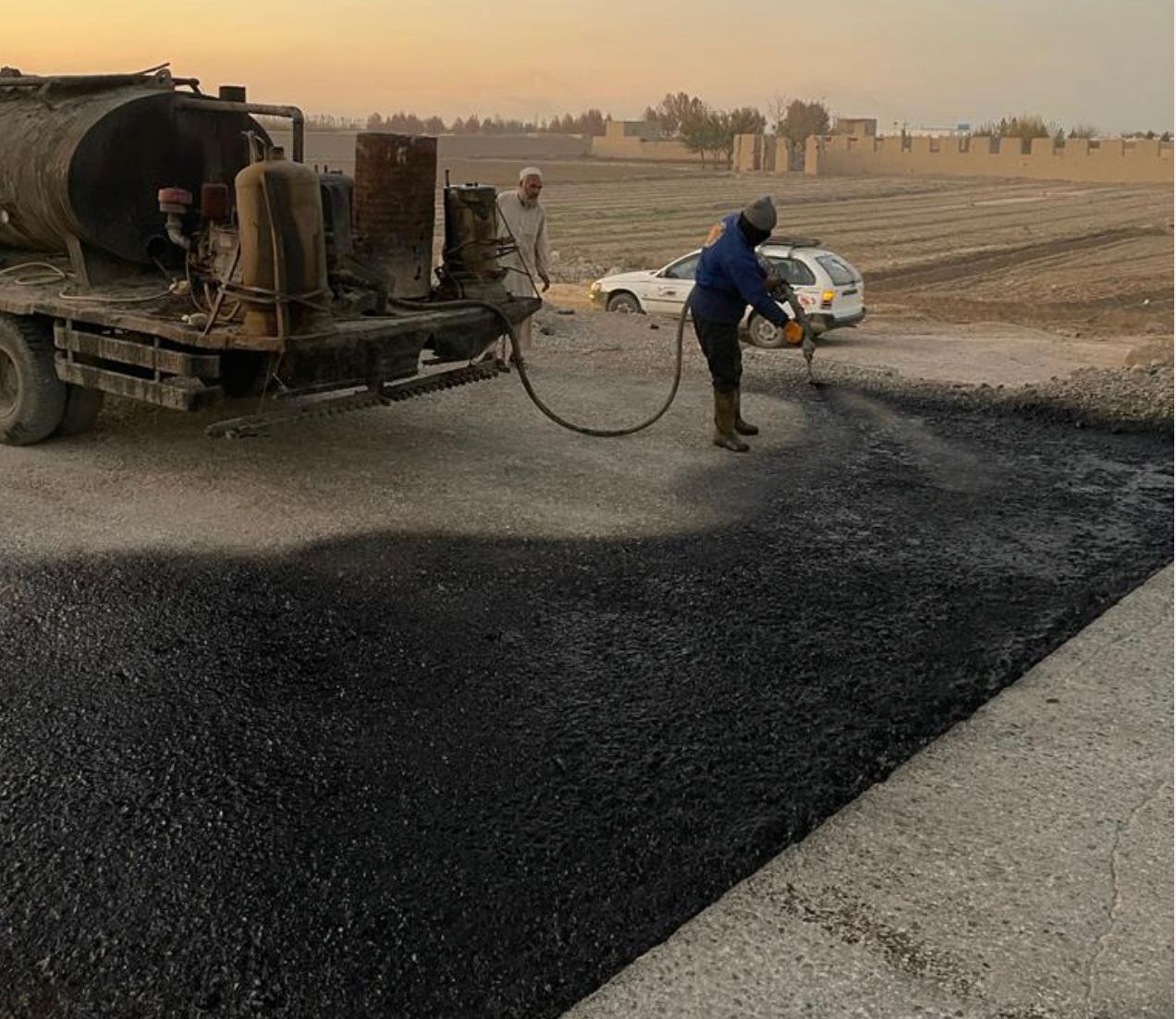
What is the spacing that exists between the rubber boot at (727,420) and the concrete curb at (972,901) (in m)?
4.12

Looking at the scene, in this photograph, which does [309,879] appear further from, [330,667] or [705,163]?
[705,163]

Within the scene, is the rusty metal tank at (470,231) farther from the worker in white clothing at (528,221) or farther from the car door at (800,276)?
the car door at (800,276)

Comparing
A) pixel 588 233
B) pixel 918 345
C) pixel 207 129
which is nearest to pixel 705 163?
pixel 588 233

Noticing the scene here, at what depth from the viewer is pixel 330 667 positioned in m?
4.88

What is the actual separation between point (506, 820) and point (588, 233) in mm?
35630

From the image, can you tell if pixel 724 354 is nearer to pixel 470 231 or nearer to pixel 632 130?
pixel 470 231

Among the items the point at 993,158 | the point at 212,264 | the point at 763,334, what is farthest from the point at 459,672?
the point at 993,158

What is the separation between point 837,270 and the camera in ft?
53.6

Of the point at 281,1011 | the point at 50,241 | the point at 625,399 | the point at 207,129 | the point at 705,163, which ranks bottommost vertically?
the point at 281,1011

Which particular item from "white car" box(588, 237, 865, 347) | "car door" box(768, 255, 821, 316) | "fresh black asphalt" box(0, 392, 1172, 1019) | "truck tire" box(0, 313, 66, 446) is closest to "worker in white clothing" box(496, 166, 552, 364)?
"truck tire" box(0, 313, 66, 446)

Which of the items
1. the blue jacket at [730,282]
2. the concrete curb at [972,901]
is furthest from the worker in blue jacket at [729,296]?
the concrete curb at [972,901]

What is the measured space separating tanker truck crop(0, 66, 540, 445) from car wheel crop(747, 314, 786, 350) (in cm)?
774

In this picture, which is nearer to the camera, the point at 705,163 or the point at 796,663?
the point at 796,663

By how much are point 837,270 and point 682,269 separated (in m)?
2.19
